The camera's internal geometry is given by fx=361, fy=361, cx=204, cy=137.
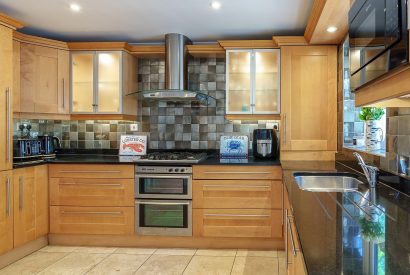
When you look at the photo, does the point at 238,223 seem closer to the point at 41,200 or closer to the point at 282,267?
the point at 282,267

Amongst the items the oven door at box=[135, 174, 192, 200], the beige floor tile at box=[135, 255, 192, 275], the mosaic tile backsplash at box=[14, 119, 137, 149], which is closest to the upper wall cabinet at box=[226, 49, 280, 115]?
the oven door at box=[135, 174, 192, 200]

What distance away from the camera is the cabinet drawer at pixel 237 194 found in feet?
11.0

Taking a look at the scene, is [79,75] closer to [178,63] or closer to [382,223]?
[178,63]

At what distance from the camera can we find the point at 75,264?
10.1 feet

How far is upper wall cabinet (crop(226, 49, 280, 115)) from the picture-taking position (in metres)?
3.72

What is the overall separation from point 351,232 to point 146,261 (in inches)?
92.2

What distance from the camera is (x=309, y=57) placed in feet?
11.7

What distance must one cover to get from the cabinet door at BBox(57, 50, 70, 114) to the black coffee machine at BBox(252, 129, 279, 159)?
6.67 ft

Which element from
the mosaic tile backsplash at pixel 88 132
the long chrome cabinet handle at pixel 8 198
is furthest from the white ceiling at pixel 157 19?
the long chrome cabinet handle at pixel 8 198

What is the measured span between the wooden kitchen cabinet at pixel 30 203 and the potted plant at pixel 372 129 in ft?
9.47

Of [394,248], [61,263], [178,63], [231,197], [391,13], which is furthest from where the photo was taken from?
[178,63]

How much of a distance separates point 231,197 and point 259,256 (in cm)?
58

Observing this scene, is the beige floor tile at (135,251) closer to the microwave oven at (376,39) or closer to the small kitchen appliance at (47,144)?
the small kitchen appliance at (47,144)

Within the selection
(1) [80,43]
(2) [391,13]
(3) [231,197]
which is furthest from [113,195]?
(2) [391,13]
